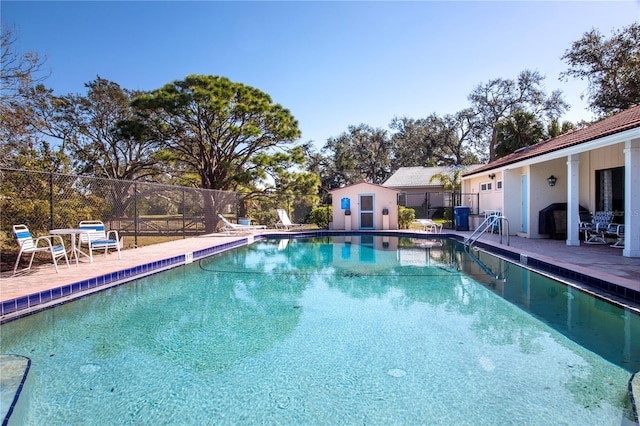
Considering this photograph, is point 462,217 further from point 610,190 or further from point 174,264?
point 174,264

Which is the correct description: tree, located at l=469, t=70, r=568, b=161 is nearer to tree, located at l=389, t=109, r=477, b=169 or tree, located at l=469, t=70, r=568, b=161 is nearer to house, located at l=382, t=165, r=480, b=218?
tree, located at l=389, t=109, r=477, b=169

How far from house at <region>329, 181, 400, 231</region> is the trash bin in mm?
2553

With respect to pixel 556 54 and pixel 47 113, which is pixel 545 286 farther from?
pixel 47 113

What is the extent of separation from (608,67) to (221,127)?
68.6 ft

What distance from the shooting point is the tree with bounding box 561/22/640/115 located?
18.6 metres

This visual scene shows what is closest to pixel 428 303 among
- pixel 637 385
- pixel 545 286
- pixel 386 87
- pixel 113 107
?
pixel 545 286

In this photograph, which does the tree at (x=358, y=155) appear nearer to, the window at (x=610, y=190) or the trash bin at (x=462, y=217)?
the trash bin at (x=462, y=217)

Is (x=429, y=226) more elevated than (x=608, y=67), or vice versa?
(x=608, y=67)

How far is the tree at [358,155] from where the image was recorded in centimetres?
3397

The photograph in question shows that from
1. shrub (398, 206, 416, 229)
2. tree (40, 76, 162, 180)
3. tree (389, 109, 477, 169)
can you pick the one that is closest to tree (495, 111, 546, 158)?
shrub (398, 206, 416, 229)

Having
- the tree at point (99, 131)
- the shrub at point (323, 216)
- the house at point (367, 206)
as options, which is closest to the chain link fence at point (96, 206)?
the shrub at point (323, 216)

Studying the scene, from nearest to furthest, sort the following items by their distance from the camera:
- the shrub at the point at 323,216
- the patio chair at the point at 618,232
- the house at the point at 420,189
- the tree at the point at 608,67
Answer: the patio chair at the point at 618,232
the shrub at the point at 323,216
the tree at the point at 608,67
the house at the point at 420,189

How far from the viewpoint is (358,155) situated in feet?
115

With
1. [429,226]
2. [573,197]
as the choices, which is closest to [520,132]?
[429,226]
